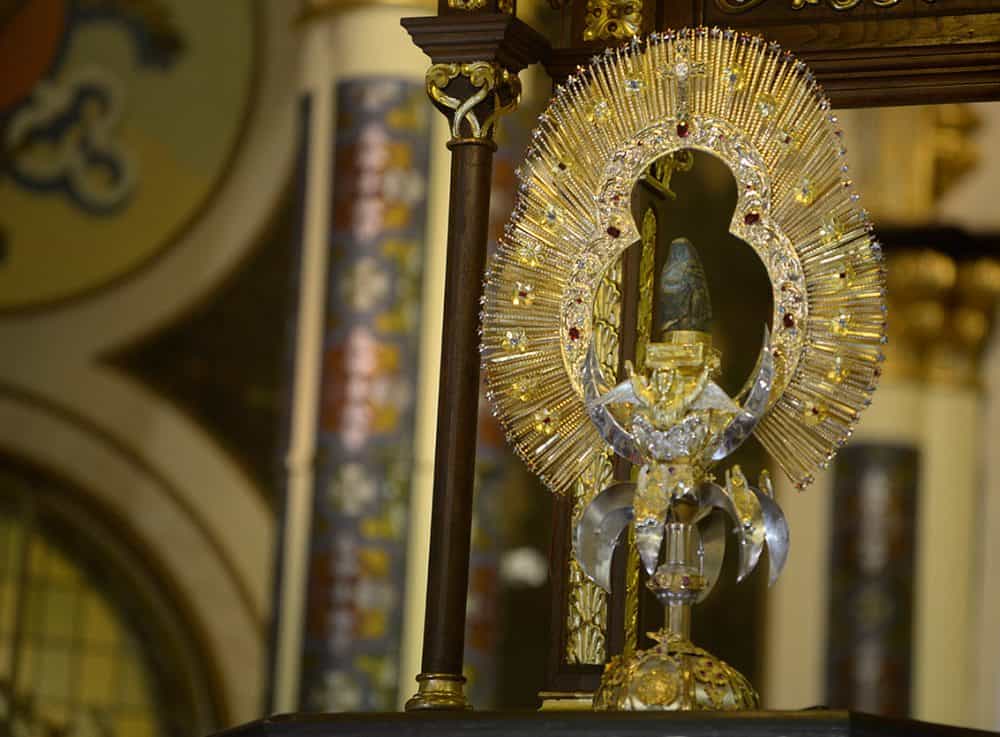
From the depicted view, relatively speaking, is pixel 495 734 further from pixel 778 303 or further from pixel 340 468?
pixel 340 468

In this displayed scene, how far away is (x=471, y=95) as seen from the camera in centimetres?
461

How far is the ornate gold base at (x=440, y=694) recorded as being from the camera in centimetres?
428

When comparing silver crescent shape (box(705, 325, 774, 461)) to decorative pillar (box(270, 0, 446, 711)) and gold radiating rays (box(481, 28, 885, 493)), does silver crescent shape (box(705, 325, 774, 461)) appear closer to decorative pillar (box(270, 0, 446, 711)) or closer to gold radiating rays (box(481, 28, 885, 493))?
gold radiating rays (box(481, 28, 885, 493))

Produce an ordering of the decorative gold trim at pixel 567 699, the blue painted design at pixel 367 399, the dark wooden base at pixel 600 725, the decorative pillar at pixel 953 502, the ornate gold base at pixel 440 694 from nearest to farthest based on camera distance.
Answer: the dark wooden base at pixel 600 725, the ornate gold base at pixel 440 694, the decorative gold trim at pixel 567 699, the blue painted design at pixel 367 399, the decorative pillar at pixel 953 502

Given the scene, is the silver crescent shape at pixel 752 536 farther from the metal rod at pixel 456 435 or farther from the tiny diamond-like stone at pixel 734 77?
the tiny diamond-like stone at pixel 734 77

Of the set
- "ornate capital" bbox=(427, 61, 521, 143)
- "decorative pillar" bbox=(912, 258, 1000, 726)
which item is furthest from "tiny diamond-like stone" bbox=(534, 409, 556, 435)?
"decorative pillar" bbox=(912, 258, 1000, 726)

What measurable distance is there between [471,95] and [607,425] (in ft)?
2.26

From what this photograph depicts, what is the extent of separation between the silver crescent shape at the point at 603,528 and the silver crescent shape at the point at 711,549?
0.13 meters

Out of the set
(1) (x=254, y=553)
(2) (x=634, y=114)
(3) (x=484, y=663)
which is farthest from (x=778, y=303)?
(1) (x=254, y=553)

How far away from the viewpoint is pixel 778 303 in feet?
14.0

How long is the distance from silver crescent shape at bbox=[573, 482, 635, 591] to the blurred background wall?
4.63 metres

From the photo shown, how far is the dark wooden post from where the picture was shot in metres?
4.38

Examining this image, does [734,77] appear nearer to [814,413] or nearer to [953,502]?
[814,413]

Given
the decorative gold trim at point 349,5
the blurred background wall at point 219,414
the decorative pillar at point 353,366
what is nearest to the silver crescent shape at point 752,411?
the decorative pillar at point 353,366
